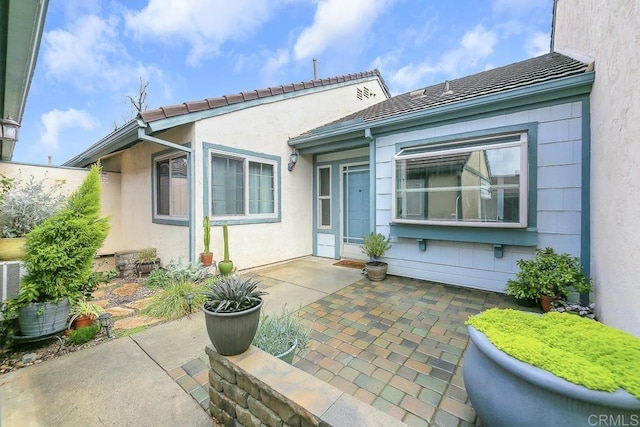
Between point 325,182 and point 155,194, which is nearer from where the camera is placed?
point 155,194

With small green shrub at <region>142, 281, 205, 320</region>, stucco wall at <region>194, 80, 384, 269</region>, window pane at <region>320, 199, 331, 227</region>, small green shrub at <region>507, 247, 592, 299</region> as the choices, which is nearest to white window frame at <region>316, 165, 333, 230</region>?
window pane at <region>320, 199, 331, 227</region>

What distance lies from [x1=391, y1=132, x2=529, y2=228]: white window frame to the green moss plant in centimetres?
252

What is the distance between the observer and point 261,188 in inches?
239

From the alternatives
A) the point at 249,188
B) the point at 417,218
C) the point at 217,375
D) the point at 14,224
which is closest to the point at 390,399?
the point at 217,375

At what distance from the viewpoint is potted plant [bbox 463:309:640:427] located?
112 cm

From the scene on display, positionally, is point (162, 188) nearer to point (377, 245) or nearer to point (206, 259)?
point (206, 259)

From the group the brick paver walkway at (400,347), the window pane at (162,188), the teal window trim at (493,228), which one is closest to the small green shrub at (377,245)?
the teal window trim at (493,228)

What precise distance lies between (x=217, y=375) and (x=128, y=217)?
6.85 meters

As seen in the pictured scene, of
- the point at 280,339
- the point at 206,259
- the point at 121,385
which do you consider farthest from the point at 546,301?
the point at 206,259

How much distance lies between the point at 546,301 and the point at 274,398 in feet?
12.2

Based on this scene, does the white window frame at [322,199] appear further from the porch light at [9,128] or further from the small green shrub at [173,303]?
the porch light at [9,128]

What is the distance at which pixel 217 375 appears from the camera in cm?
192

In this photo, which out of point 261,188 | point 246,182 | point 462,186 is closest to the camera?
point 462,186

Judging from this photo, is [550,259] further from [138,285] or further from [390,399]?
[138,285]
